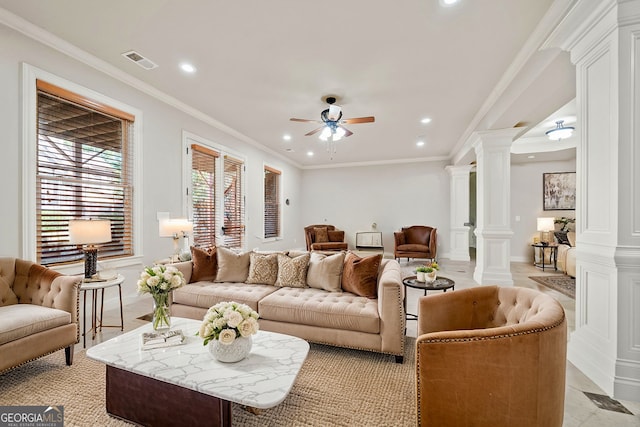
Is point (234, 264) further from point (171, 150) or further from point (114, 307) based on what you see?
point (171, 150)

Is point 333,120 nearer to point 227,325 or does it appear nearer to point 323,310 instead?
point 323,310

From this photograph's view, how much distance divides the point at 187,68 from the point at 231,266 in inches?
91.6

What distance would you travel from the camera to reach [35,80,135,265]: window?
2758mm

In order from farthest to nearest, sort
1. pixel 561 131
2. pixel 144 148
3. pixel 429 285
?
pixel 561 131 < pixel 144 148 < pixel 429 285

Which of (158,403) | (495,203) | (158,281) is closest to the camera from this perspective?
(158,403)

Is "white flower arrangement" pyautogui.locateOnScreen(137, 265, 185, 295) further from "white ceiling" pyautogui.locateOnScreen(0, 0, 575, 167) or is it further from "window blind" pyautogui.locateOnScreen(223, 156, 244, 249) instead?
"window blind" pyautogui.locateOnScreen(223, 156, 244, 249)

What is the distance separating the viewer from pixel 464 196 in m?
7.37

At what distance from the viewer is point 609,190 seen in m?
1.88

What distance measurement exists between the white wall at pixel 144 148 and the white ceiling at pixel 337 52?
9.7 inches

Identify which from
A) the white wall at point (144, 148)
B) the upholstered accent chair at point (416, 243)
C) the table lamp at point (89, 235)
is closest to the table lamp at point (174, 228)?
the white wall at point (144, 148)

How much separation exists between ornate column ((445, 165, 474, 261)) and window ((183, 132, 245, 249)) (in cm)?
538

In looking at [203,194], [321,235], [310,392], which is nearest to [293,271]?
[310,392]

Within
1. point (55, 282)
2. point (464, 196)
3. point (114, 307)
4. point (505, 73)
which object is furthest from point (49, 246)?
point (464, 196)

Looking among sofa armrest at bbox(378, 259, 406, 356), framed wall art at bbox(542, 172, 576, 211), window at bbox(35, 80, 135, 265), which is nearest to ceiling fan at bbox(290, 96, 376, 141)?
window at bbox(35, 80, 135, 265)
